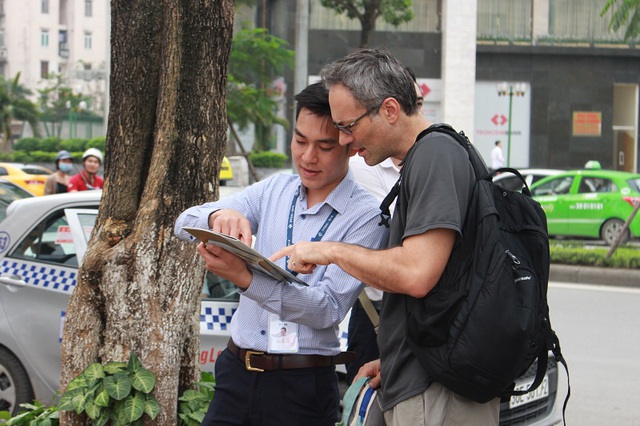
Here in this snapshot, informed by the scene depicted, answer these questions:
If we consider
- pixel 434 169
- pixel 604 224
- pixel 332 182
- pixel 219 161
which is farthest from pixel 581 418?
pixel 604 224

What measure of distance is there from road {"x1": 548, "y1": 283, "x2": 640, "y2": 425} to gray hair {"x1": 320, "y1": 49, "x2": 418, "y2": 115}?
14.7 feet

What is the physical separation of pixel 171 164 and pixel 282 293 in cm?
146

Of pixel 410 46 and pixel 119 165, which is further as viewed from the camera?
pixel 410 46

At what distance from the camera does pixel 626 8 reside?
42.9 feet

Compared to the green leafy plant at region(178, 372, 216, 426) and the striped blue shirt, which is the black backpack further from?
the green leafy plant at region(178, 372, 216, 426)

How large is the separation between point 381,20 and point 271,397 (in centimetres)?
3078

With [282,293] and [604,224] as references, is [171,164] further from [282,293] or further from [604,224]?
[604,224]

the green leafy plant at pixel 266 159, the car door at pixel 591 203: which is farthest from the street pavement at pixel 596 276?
the green leafy plant at pixel 266 159

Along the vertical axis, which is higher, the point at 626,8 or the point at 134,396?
the point at 626,8

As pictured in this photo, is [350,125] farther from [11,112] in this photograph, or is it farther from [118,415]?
[11,112]

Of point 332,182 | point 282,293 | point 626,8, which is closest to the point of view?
point 282,293

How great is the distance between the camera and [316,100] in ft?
9.55

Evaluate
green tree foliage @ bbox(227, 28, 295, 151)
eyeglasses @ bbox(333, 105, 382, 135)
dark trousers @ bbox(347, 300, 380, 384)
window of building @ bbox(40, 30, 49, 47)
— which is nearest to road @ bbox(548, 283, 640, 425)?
dark trousers @ bbox(347, 300, 380, 384)

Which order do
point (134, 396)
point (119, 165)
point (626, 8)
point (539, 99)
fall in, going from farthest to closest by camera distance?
point (539, 99)
point (626, 8)
point (119, 165)
point (134, 396)
